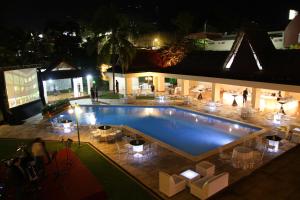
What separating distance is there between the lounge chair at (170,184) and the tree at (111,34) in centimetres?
1792

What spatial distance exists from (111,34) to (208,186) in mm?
19823

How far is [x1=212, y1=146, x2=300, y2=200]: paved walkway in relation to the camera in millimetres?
8445

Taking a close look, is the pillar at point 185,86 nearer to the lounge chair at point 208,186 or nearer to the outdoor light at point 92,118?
the outdoor light at point 92,118

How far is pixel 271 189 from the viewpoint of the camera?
28.9ft

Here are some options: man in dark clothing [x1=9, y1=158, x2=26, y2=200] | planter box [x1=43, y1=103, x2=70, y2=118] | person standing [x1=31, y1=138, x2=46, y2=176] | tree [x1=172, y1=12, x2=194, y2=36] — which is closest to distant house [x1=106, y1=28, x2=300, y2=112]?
planter box [x1=43, y1=103, x2=70, y2=118]

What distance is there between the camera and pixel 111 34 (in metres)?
24.6

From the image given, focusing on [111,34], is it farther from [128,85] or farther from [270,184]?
[270,184]

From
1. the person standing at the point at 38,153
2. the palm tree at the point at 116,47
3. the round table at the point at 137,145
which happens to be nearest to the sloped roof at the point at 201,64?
the palm tree at the point at 116,47

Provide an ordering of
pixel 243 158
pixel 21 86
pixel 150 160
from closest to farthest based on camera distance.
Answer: pixel 243 158 < pixel 150 160 < pixel 21 86

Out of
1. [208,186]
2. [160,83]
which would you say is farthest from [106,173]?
[160,83]

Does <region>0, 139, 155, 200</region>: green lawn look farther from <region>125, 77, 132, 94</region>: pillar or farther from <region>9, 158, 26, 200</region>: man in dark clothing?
<region>125, 77, 132, 94</region>: pillar

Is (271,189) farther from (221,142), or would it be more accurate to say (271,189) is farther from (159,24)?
(159,24)

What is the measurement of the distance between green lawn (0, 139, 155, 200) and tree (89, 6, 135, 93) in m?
13.3

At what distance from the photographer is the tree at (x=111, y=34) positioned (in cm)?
2419
